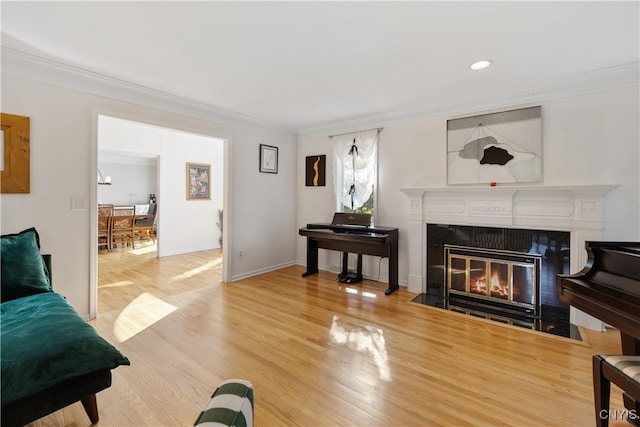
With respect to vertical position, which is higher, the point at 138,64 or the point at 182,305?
the point at 138,64

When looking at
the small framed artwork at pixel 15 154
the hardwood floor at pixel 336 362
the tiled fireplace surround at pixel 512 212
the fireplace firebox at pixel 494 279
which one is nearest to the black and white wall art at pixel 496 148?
the tiled fireplace surround at pixel 512 212

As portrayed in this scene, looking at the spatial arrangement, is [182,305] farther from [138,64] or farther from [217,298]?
[138,64]

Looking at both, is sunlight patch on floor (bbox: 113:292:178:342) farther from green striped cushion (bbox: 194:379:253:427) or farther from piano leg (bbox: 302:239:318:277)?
green striped cushion (bbox: 194:379:253:427)

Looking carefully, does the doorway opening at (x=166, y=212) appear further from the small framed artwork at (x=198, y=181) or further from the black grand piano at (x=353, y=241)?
the black grand piano at (x=353, y=241)

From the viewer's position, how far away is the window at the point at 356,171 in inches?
168

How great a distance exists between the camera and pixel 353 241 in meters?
3.97

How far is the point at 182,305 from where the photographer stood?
3.29 m

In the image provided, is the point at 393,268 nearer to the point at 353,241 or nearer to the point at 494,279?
the point at 353,241

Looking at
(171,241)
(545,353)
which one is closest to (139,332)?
(545,353)

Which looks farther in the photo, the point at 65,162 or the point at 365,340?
the point at 65,162

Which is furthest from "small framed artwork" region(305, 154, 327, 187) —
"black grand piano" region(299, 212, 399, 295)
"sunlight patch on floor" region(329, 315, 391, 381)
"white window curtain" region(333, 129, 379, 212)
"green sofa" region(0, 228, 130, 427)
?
"green sofa" region(0, 228, 130, 427)

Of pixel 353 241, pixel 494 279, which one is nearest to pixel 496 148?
pixel 494 279

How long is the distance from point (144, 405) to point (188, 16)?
2.44 metres

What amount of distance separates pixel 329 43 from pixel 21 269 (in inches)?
107
